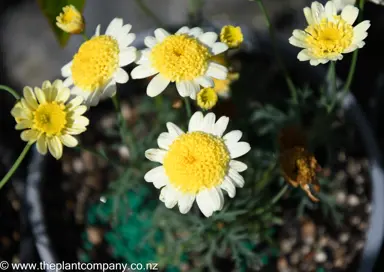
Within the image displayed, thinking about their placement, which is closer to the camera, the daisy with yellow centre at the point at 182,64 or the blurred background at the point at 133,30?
the daisy with yellow centre at the point at 182,64

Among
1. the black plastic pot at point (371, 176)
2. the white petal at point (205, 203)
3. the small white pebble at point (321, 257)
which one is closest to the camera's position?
the white petal at point (205, 203)

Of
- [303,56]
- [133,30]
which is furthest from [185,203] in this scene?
[133,30]

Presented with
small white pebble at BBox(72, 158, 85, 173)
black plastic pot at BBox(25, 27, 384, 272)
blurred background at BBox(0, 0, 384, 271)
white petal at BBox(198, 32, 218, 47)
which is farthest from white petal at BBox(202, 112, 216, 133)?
blurred background at BBox(0, 0, 384, 271)

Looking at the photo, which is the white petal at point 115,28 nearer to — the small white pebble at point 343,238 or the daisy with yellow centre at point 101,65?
the daisy with yellow centre at point 101,65

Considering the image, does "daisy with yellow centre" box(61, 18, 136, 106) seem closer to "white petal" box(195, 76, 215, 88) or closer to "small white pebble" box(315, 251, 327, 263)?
"white petal" box(195, 76, 215, 88)

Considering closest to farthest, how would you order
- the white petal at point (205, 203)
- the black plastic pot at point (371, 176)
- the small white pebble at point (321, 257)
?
the white petal at point (205, 203) → the black plastic pot at point (371, 176) → the small white pebble at point (321, 257)

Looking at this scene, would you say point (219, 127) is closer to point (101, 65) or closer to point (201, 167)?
point (201, 167)

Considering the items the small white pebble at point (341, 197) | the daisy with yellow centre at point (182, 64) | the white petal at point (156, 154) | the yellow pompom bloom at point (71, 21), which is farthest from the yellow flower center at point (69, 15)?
the small white pebble at point (341, 197)

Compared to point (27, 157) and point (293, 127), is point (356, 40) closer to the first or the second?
point (293, 127)
